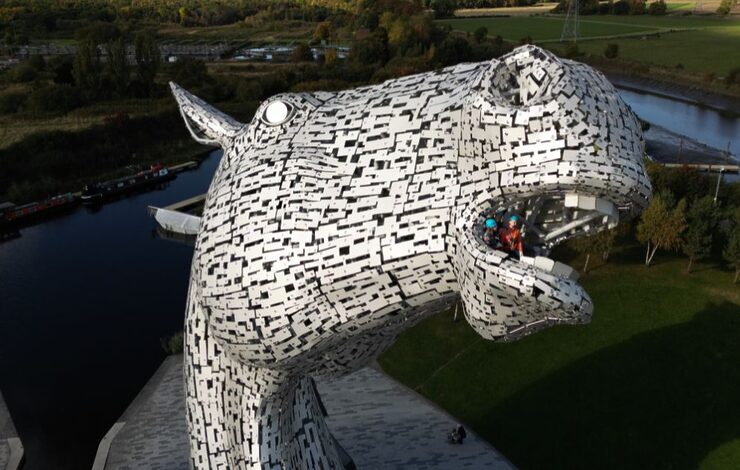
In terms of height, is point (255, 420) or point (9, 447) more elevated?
point (255, 420)

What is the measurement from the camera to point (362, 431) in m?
12.0

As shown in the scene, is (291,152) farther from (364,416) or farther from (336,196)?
(364,416)

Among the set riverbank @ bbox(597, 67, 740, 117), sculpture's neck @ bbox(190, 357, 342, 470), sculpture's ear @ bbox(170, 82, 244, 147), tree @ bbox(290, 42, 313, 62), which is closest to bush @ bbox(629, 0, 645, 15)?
riverbank @ bbox(597, 67, 740, 117)

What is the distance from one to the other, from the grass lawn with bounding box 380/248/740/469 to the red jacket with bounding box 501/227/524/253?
366 inches

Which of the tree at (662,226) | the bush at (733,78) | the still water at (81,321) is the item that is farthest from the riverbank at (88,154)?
the bush at (733,78)

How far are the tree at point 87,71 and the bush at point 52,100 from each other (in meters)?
1.31

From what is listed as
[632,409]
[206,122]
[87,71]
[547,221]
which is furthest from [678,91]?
[547,221]

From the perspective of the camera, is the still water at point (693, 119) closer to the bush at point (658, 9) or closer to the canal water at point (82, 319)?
the canal water at point (82, 319)

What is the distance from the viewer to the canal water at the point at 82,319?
48.8 feet

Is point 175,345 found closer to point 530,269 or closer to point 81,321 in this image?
point 81,321

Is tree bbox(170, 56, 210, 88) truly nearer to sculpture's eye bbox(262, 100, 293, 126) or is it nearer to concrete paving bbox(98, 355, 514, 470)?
concrete paving bbox(98, 355, 514, 470)

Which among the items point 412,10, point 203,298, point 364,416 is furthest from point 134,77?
point 203,298

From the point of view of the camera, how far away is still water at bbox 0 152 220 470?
1484cm

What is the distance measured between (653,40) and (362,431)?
71.3 m
